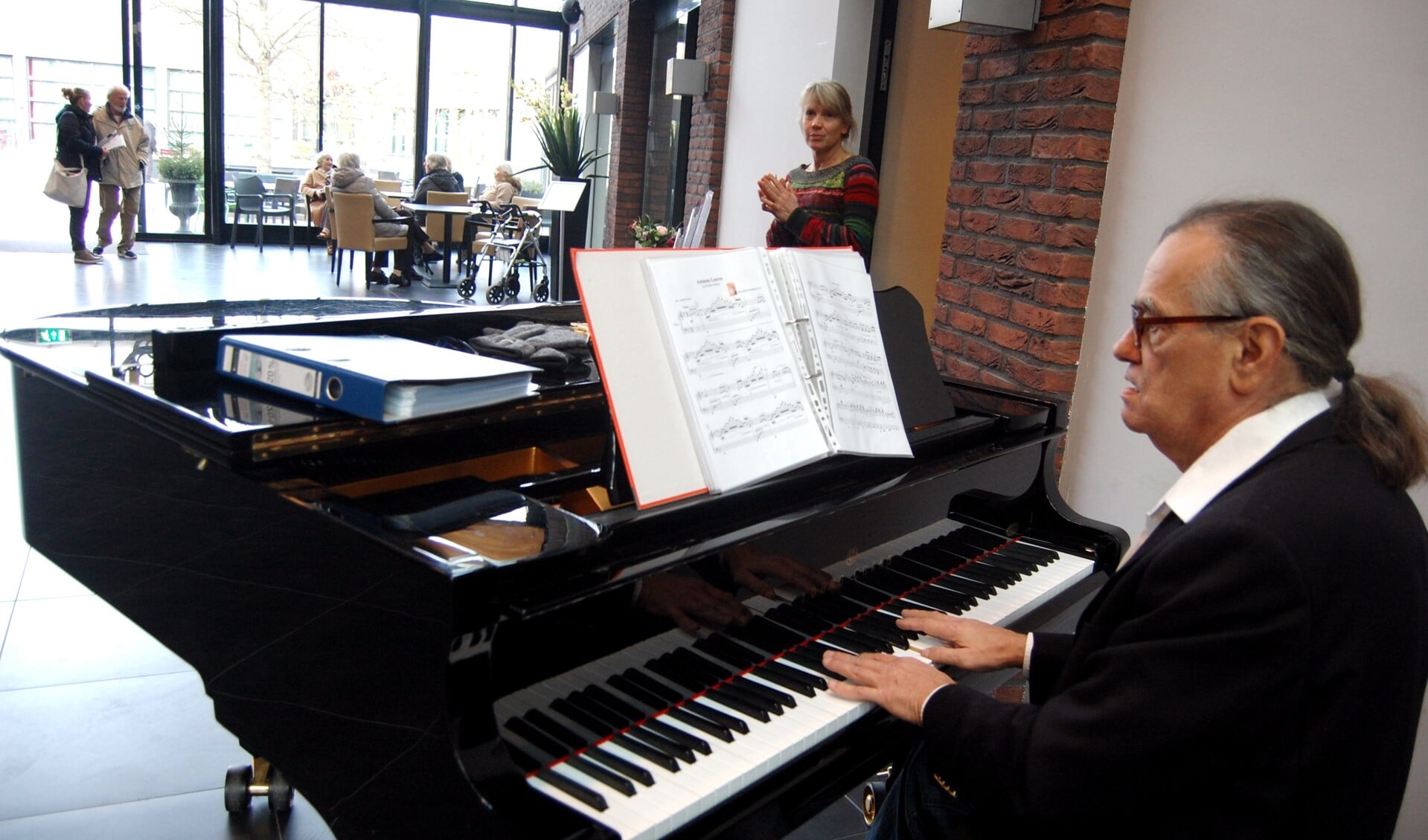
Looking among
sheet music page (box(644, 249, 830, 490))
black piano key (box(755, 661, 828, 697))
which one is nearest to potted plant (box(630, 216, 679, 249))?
sheet music page (box(644, 249, 830, 490))

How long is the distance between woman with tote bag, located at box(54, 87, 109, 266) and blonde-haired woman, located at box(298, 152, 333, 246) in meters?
2.17

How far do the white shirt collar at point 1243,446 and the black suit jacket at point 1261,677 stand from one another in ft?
0.05

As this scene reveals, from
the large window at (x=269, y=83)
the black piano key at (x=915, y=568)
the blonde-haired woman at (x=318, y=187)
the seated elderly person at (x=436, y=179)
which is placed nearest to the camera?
the black piano key at (x=915, y=568)

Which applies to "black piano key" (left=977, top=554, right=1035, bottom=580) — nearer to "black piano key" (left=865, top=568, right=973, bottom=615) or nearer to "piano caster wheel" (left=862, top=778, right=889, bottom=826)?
"black piano key" (left=865, top=568, right=973, bottom=615)

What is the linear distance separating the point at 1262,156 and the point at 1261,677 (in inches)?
80.4

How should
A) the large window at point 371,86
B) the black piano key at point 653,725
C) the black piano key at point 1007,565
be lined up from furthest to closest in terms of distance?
the large window at point 371,86 < the black piano key at point 1007,565 < the black piano key at point 653,725

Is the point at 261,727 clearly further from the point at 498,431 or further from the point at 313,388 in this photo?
the point at 498,431

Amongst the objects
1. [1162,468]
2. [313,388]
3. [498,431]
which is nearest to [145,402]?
[313,388]

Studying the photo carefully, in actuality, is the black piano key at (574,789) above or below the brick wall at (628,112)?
below

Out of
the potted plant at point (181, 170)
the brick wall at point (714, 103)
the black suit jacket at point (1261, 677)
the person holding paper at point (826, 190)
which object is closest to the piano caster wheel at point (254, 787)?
the black suit jacket at point (1261, 677)

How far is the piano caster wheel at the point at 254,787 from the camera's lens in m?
2.21

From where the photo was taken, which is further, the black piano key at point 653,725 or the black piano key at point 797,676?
the black piano key at point 797,676

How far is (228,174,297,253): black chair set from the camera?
39.2 feet

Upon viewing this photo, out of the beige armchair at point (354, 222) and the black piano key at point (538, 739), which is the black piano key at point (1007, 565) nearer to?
the black piano key at point (538, 739)
